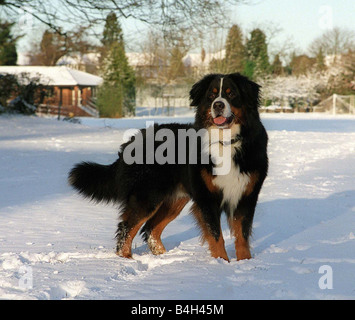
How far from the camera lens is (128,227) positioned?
5.02 meters

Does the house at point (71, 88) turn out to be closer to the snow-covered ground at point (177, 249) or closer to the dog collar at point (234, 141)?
the snow-covered ground at point (177, 249)

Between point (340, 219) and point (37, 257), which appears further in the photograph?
point (340, 219)

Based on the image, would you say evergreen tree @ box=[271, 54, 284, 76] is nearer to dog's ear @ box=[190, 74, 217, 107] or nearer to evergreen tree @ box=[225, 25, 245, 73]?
evergreen tree @ box=[225, 25, 245, 73]

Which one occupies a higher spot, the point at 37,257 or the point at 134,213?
the point at 134,213

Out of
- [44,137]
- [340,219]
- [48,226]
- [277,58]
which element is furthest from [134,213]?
[277,58]

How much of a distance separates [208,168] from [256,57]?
153 feet

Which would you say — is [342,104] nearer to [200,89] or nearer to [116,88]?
[116,88]

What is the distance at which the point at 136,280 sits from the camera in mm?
3867

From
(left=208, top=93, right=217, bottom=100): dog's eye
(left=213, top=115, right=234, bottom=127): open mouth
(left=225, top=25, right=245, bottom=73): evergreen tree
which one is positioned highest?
(left=225, top=25, right=245, bottom=73): evergreen tree

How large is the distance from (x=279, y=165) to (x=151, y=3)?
631cm

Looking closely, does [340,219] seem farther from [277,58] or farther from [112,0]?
[277,58]

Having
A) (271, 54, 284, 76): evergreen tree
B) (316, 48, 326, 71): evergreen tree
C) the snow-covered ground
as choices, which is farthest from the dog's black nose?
(316, 48, 326, 71): evergreen tree

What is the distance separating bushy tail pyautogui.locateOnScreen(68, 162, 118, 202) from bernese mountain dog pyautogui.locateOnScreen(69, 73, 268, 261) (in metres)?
0.14

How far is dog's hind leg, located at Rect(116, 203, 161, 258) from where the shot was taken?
491 cm
